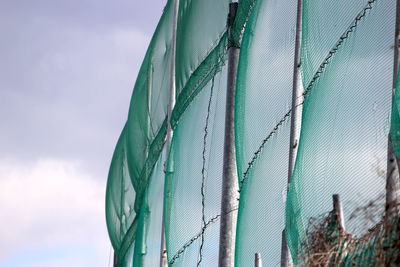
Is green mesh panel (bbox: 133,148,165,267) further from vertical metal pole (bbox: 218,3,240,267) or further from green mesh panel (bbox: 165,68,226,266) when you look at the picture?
vertical metal pole (bbox: 218,3,240,267)

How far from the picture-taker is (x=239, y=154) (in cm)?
1348

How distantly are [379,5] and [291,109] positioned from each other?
7.09 ft

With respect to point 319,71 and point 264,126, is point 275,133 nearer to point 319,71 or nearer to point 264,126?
point 264,126

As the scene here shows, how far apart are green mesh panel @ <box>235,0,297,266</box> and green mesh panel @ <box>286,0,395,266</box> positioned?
1.24 metres

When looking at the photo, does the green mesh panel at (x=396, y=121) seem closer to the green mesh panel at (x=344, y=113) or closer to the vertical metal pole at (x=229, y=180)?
the green mesh panel at (x=344, y=113)

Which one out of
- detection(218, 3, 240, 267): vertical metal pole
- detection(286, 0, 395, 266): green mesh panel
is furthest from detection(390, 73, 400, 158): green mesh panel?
detection(218, 3, 240, 267): vertical metal pole

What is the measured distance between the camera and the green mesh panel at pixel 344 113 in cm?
998

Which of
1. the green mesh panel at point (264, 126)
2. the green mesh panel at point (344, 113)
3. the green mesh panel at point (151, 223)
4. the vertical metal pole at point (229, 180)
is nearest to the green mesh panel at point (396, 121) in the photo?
the green mesh panel at point (344, 113)

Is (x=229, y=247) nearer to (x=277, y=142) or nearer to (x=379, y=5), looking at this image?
(x=277, y=142)

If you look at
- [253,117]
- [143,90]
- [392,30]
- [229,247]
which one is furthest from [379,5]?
[143,90]

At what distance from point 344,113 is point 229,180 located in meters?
4.16

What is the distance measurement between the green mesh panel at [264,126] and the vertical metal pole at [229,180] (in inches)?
43.3

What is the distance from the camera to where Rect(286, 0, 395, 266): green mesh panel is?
998 centimetres

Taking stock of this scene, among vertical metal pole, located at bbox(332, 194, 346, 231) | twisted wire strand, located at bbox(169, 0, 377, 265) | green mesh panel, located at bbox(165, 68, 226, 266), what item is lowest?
vertical metal pole, located at bbox(332, 194, 346, 231)
